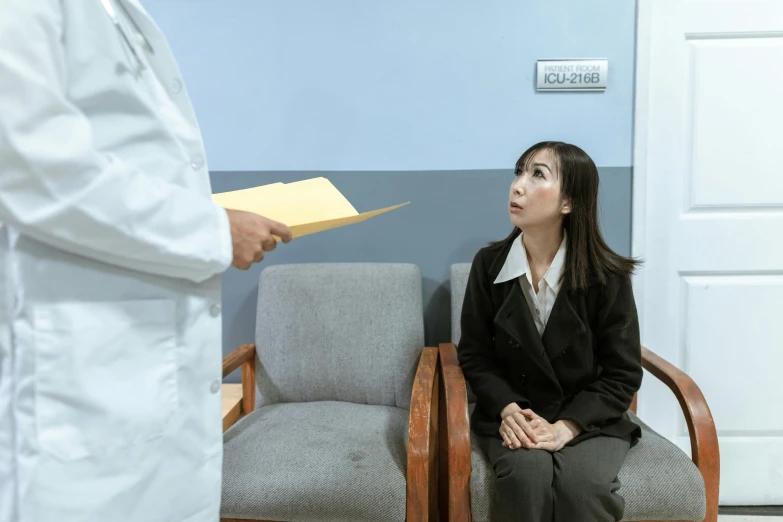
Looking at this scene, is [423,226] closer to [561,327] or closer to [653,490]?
[561,327]

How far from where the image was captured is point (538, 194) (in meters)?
1.29

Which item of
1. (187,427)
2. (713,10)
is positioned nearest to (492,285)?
(187,427)

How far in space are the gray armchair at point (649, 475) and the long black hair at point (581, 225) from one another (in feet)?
1.24

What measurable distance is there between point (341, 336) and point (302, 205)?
2.57 feet

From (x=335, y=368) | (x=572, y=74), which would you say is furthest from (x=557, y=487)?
(x=572, y=74)

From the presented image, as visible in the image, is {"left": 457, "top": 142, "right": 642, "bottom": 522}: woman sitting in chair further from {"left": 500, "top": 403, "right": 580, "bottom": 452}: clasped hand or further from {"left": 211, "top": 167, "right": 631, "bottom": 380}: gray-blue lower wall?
{"left": 211, "top": 167, "right": 631, "bottom": 380}: gray-blue lower wall

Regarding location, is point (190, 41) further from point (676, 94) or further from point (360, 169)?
point (676, 94)

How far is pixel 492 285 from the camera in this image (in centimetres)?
141

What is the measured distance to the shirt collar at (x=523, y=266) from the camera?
4.34ft

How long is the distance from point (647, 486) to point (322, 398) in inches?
37.3

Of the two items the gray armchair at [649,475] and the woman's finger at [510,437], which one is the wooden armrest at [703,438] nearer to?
the gray armchair at [649,475]

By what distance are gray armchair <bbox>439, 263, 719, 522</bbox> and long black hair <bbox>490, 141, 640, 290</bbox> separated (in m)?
0.38

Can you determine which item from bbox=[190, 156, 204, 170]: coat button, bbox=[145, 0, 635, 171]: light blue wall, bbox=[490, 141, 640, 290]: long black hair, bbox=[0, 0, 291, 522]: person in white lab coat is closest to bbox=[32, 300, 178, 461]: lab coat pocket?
bbox=[0, 0, 291, 522]: person in white lab coat

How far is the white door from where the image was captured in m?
1.66
